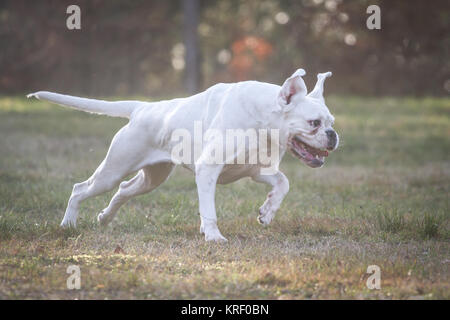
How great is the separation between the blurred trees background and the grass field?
41.7 feet

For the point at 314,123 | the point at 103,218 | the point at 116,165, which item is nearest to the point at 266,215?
the point at 314,123

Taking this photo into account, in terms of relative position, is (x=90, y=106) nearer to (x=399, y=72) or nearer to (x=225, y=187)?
(x=225, y=187)

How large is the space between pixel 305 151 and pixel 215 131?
0.81 meters

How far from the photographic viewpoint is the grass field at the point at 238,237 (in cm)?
458

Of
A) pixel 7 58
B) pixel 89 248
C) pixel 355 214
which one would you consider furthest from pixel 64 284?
pixel 7 58

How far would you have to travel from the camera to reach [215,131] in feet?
19.4

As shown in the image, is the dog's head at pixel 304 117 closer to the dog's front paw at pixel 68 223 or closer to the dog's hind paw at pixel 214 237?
the dog's hind paw at pixel 214 237

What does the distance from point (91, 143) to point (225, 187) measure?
15.7 ft

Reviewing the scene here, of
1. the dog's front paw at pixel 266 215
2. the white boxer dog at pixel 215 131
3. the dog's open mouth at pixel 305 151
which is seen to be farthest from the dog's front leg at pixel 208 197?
the dog's open mouth at pixel 305 151

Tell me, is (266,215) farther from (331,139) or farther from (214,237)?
(331,139)

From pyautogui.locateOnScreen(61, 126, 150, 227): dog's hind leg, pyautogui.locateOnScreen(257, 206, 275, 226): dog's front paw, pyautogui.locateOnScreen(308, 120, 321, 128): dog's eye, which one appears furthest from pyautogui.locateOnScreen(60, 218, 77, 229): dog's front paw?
pyautogui.locateOnScreen(308, 120, 321, 128): dog's eye

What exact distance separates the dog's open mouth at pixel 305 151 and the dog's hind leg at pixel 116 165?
1.46 metres

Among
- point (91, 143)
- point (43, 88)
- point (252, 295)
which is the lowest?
point (252, 295)

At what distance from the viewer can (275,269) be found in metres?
4.95
